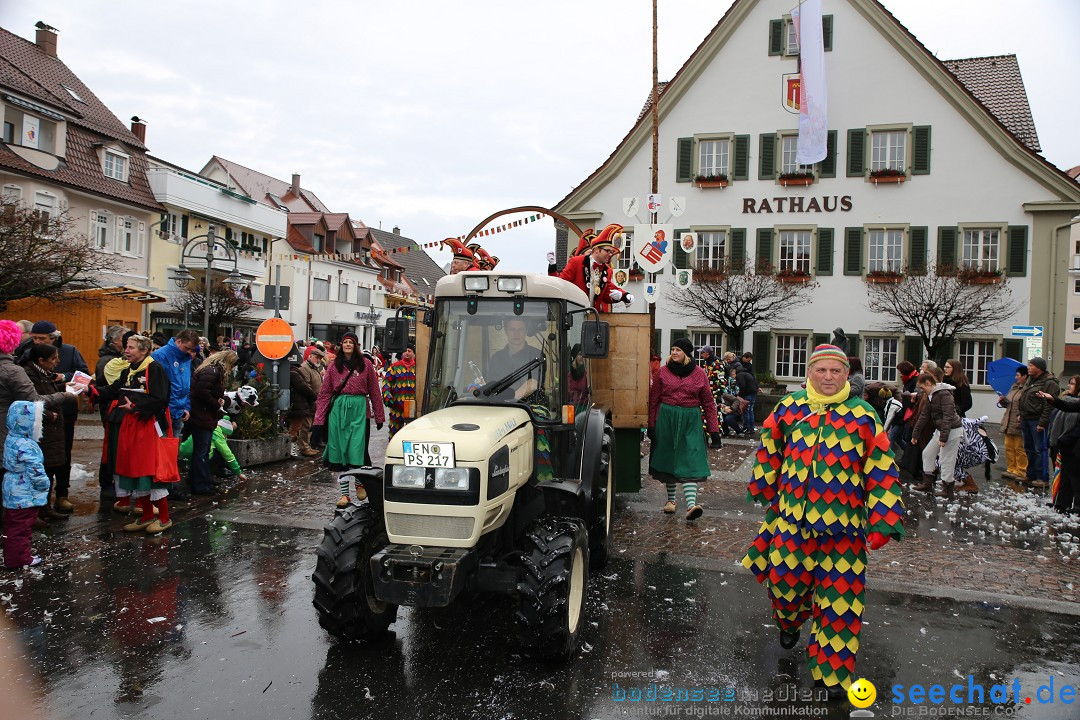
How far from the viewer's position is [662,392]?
8.41 meters

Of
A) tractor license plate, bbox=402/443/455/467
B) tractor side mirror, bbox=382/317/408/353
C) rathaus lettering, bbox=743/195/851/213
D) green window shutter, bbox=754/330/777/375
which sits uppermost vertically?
rathaus lettering, bbox=743/195/851/213

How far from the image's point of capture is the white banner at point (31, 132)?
25.4 meters

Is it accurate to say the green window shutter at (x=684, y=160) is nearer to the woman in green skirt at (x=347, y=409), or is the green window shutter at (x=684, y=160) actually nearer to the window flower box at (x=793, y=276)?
the window flower box at (x=793, y=276)

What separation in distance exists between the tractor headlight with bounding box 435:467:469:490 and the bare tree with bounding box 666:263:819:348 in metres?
21.0

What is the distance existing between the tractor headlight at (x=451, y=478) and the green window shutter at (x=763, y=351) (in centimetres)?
2237

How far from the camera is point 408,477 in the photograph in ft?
14.0

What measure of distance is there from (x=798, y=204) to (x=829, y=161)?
1.66 metres

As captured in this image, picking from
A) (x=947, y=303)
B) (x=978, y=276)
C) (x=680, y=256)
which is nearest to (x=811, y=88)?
(x=680, y=256)

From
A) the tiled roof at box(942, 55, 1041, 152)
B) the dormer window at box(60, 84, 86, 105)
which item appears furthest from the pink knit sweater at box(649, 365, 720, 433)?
the dormer window at box(60, 84, 86, 105)

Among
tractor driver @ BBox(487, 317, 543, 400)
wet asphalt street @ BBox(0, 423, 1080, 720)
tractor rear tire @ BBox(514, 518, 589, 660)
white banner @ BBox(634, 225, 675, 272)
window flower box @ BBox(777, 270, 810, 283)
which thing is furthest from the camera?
window flower box @ BBox(777, 270, 810, 283)

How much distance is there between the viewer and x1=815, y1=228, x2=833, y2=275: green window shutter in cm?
2444

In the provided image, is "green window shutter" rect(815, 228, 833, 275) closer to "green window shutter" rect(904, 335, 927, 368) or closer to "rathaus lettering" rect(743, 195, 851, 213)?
"rathaus lettering" rect(743, 195, 851, 213)

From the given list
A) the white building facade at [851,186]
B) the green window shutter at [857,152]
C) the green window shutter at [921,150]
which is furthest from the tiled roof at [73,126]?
the green window shutter at [921,150]

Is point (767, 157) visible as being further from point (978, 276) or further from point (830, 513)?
point (830, 513)
